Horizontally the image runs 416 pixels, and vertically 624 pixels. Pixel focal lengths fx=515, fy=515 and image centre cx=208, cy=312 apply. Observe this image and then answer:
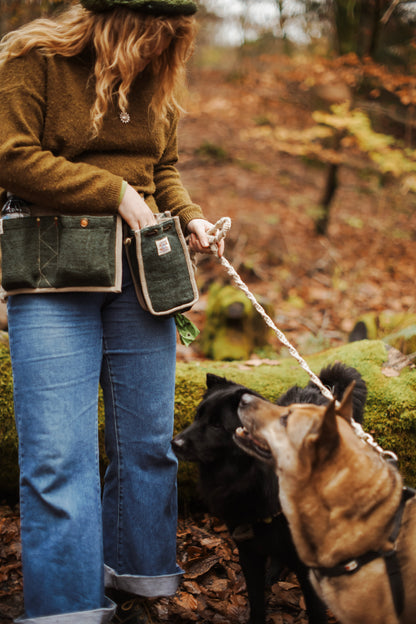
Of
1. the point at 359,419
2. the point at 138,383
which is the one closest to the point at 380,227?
the point at 359,419

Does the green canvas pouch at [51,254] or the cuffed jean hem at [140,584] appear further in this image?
the cuffed jean hem at [140,584]

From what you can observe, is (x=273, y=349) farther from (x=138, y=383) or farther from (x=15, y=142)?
(x=15, y=142)

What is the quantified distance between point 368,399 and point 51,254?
2339 mm

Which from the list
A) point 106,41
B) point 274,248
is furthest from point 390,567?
point 274,248

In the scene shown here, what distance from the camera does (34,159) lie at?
6.46 ft

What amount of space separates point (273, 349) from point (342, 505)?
3989mm

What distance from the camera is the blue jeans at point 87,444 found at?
2049mm

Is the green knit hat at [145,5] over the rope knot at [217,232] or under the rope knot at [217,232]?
over

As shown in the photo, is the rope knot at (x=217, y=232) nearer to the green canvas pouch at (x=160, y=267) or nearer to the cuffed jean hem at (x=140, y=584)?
the green canvas pouch at (x=160, y=267)

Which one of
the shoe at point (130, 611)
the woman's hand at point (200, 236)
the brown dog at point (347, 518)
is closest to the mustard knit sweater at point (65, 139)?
the woman's hand at point (200, 236)

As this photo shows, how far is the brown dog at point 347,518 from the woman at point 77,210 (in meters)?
0.75

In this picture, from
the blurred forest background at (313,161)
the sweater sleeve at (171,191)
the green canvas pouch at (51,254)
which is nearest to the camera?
the green canvas pouch at (51,254)

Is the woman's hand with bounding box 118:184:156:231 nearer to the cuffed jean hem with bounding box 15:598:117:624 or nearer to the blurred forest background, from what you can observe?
the cuffed jean hem with bounding box 15:598:117:624

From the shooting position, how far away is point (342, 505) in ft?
6.74
